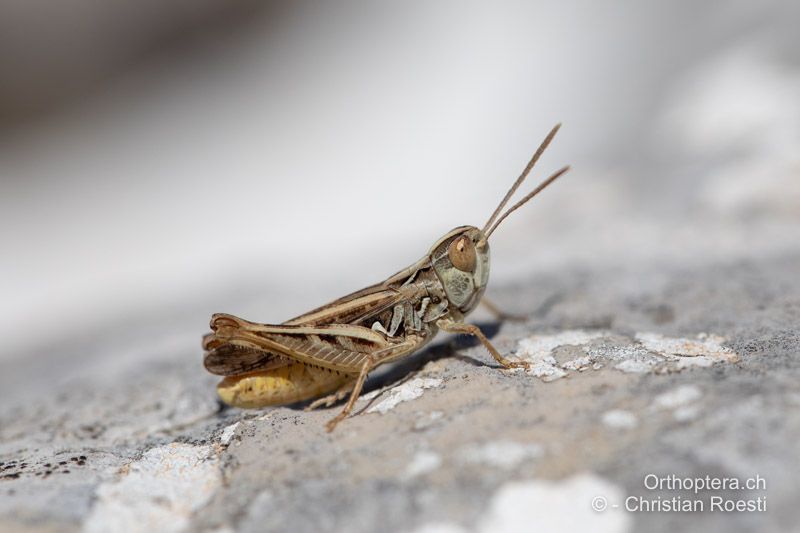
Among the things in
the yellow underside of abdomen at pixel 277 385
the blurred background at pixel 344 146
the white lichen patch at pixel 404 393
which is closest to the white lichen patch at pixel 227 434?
the yellow underside of abdomen at pixel 277 385

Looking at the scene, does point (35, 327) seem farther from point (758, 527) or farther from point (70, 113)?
point (758, 527)

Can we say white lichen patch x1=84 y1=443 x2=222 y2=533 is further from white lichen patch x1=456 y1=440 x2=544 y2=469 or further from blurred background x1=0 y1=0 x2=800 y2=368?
blurred background x1=0 y1=0 x2=800 y2=368

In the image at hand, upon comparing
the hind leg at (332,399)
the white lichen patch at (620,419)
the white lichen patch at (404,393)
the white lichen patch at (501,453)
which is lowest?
the white lichen patch at (620,419)

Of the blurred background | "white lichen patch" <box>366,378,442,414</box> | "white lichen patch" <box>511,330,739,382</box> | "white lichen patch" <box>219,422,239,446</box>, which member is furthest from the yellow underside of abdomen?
the blurred background

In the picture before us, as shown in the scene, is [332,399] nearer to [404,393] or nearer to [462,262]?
[404,393]

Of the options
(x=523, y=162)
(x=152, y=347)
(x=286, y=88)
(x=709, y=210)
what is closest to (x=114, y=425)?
(x=152, y=347)

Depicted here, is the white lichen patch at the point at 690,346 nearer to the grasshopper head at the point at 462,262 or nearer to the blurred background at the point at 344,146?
the grasshopper head at the point at 462,262
